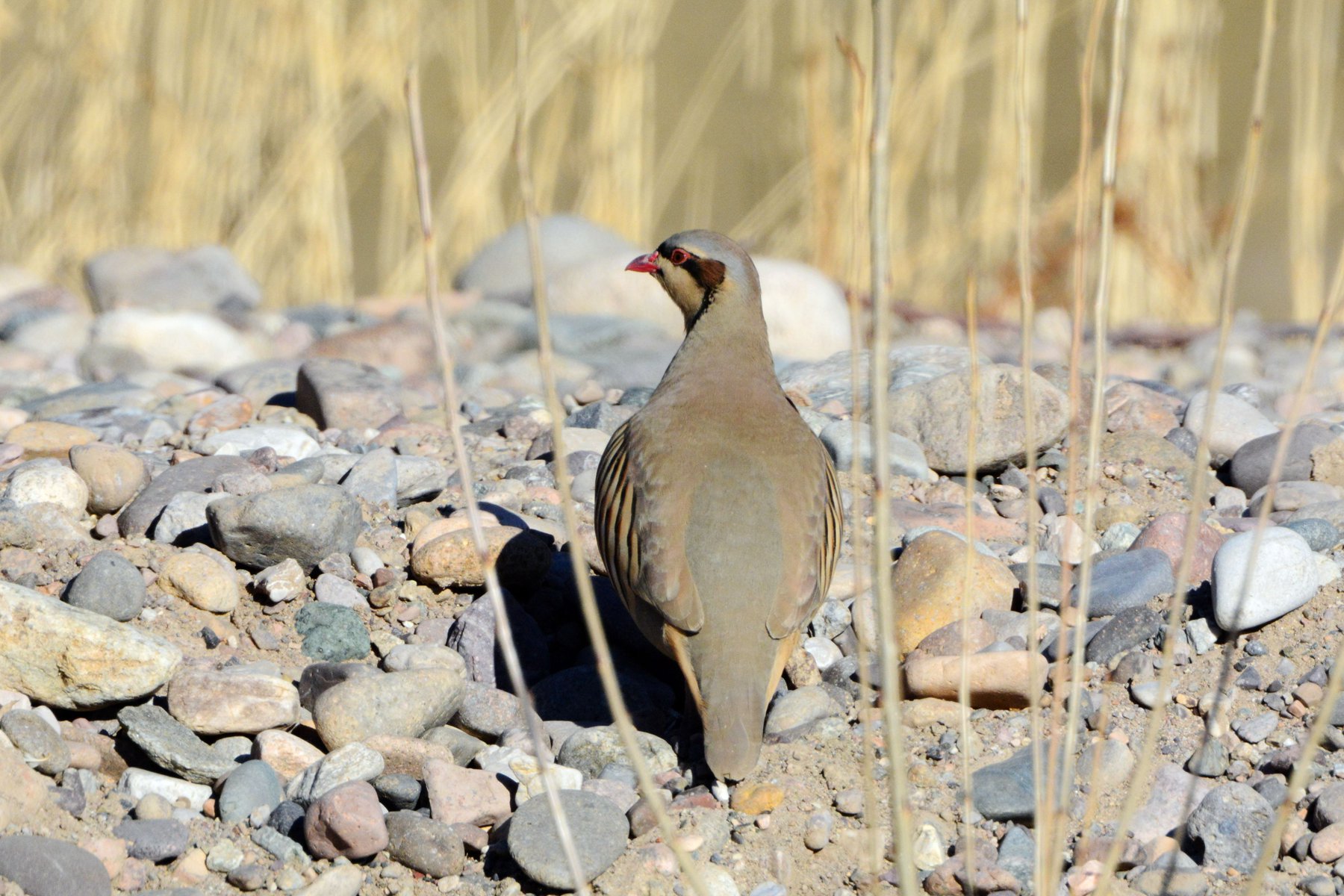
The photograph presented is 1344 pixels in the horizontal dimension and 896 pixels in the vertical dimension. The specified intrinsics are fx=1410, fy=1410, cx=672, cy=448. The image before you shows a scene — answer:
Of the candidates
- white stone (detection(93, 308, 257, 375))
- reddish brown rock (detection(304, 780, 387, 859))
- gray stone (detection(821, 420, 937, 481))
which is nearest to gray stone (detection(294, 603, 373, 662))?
reddish brown rock (detection(304, 780, 387, 859))

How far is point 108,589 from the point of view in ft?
11.9

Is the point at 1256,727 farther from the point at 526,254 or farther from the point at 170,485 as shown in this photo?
the point at 526,254

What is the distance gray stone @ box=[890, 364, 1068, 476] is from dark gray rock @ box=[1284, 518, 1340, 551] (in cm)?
87

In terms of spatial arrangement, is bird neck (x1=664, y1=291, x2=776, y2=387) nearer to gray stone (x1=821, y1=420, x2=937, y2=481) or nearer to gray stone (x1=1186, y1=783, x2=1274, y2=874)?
gray stone (x1=821, y1=420, x2=937, y2=481)

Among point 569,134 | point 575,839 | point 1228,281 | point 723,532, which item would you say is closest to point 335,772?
point 575,839

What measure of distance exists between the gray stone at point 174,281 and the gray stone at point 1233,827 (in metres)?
6.46

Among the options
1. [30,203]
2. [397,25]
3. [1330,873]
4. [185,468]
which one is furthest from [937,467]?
[30,203]

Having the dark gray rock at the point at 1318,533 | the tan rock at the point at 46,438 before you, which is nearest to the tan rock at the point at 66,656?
the tan rock at the point at 46,438

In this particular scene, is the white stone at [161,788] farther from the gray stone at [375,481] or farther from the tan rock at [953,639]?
the tan rock at [953,639]

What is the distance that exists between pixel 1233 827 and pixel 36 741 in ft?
8.39

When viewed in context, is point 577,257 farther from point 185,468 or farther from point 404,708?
point 404,708

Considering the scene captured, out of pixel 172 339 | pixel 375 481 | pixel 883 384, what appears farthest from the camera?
pixel 172 339

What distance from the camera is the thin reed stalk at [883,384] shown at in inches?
70.4

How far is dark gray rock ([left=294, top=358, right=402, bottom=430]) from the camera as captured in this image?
206 inches
